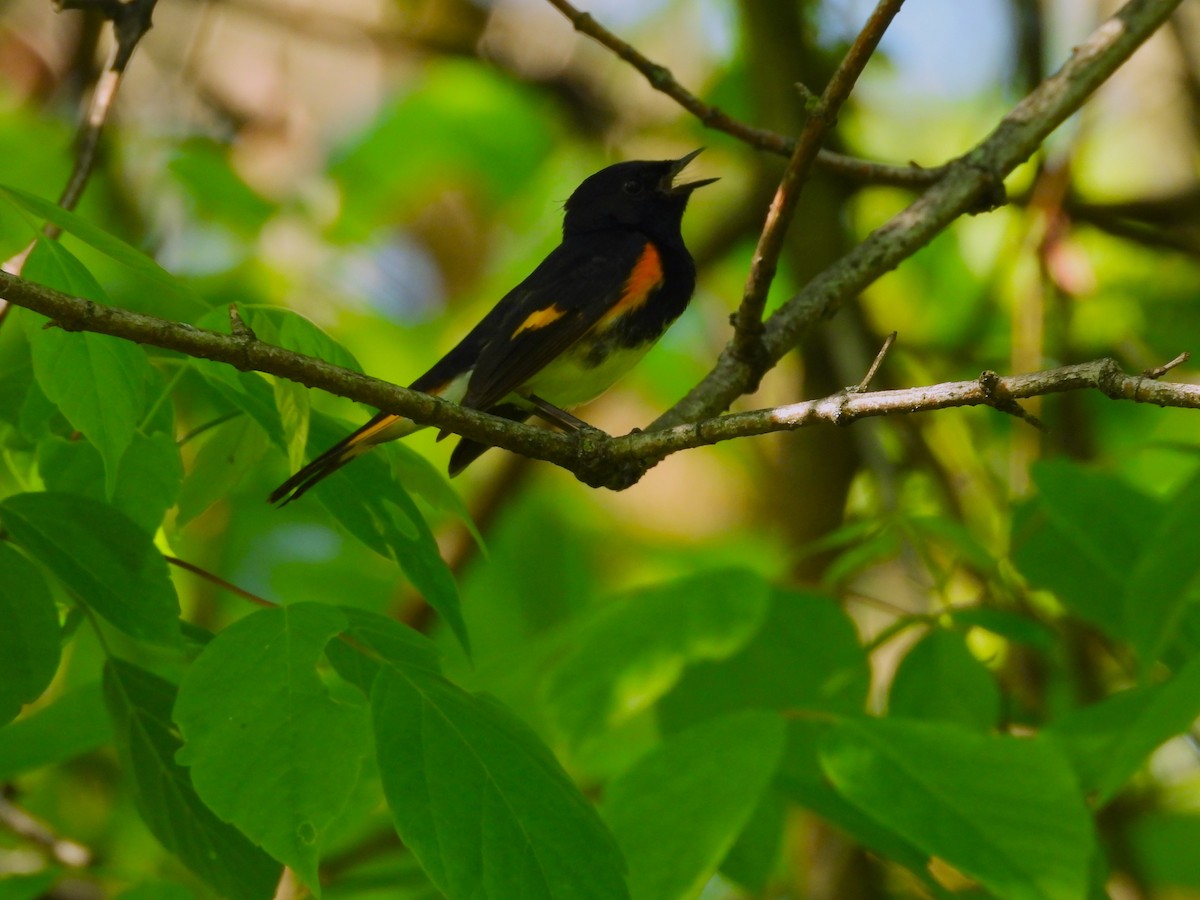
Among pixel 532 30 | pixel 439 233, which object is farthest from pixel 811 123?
pixel 439 233

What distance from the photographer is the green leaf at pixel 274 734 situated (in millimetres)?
1467

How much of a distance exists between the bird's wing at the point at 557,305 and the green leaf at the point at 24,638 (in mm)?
1504

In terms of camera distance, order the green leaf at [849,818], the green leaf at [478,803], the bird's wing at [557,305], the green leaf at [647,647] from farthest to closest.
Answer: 1. the bird's wing at [557,305]
2. the green leaf at [647,647]
3. the green leaf at [849,818]
4. the green leaf at [478,803]

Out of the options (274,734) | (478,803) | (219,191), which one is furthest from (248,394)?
(219,191)

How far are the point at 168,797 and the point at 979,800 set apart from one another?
3.80 ft

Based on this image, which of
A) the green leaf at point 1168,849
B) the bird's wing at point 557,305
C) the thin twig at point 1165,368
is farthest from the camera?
the green leaf at point 1168,849

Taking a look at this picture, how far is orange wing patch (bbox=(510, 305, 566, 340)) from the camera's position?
3180 mm

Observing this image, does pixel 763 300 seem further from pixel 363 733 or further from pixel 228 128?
pixel 228 128

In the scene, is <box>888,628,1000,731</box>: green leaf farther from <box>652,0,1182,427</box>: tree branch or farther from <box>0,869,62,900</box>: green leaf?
<box>0,869,62,900</box>: green leaf

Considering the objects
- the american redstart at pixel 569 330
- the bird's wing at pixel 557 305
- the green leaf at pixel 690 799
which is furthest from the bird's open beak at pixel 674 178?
the green leaf at pixel 690 799

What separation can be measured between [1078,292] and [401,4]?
3.26 m

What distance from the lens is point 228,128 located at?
5.50 metres

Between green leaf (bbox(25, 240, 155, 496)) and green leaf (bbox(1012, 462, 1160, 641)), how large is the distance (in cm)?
159

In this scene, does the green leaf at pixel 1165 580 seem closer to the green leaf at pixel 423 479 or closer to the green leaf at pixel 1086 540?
the green leaf at pixel 1086 540
